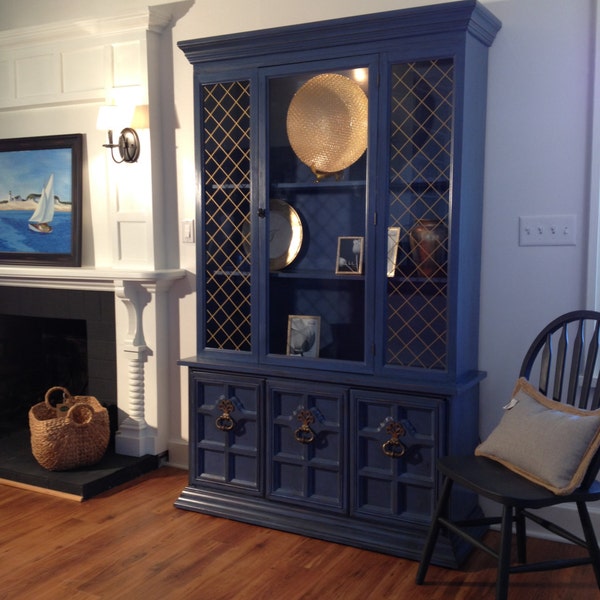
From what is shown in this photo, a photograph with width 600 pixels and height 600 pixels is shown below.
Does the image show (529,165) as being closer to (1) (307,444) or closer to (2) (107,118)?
(1) (307,444)

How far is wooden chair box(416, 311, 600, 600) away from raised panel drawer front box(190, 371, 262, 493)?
2.85 ft

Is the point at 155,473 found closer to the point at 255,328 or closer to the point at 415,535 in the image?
the point at 255,328

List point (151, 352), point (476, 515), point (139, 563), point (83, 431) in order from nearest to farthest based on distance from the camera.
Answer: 1. point (139, 563)
2. point (476, 515)
3. point (83, 431)
4. point (151, 352)

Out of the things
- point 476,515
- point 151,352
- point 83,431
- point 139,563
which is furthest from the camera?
point 151,352

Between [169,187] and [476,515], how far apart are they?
206 cm

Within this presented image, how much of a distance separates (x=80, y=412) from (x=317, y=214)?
1560mm

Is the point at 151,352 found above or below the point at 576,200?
below

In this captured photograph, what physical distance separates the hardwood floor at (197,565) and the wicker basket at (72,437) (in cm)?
28

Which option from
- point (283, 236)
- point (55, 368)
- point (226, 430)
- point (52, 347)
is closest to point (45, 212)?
point (52, 347)

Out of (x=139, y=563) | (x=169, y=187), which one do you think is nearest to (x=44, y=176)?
(x=169, y=187)

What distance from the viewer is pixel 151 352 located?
3740 millimetres

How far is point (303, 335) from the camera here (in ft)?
10.2

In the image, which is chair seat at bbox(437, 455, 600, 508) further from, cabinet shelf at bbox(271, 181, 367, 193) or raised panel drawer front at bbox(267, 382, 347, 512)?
cabinet shelf at bbox(271, 181, 367, 193)

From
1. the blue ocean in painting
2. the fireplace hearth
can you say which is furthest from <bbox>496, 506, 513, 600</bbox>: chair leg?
the blue ocean in painting
